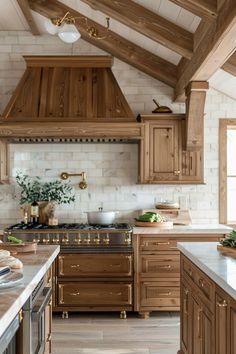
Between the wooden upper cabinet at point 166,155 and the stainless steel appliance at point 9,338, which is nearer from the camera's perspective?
the stainless steel appliance at point 9,338

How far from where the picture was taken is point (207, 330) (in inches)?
112

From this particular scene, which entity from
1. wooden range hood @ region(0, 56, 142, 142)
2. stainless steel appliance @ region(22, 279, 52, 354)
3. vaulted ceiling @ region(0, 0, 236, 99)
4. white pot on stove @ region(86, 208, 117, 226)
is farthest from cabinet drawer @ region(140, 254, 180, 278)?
stainless steel appliance @ region(22, 279, 52, 354)

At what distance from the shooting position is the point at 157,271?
17.6 feet

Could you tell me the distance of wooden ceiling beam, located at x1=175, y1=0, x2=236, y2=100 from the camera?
3.17 meters

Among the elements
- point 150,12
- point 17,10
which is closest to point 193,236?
point 150,12

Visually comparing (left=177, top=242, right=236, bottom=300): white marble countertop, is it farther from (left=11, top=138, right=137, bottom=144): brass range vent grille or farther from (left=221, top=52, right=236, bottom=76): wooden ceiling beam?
(left=11, top=138, right=137, bottom=144): brass range vent grille

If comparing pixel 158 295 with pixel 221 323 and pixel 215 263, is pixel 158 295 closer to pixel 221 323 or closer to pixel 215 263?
pixel 215 263

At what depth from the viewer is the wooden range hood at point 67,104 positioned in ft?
18.1

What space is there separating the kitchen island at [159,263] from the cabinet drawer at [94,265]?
0.45 feet

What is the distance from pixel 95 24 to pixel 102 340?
352cm

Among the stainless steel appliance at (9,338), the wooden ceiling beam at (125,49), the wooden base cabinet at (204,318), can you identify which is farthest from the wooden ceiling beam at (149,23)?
the stainless steel appliance at (9,338)

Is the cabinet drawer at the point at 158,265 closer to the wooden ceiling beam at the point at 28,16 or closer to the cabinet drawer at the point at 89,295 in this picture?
the cabinet drawer at the point at 89,295

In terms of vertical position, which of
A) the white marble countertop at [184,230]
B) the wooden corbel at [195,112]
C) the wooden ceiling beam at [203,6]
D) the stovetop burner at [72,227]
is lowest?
the white marble countertop at [184,230]

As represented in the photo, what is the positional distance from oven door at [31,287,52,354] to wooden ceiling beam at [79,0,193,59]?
2.57 m
